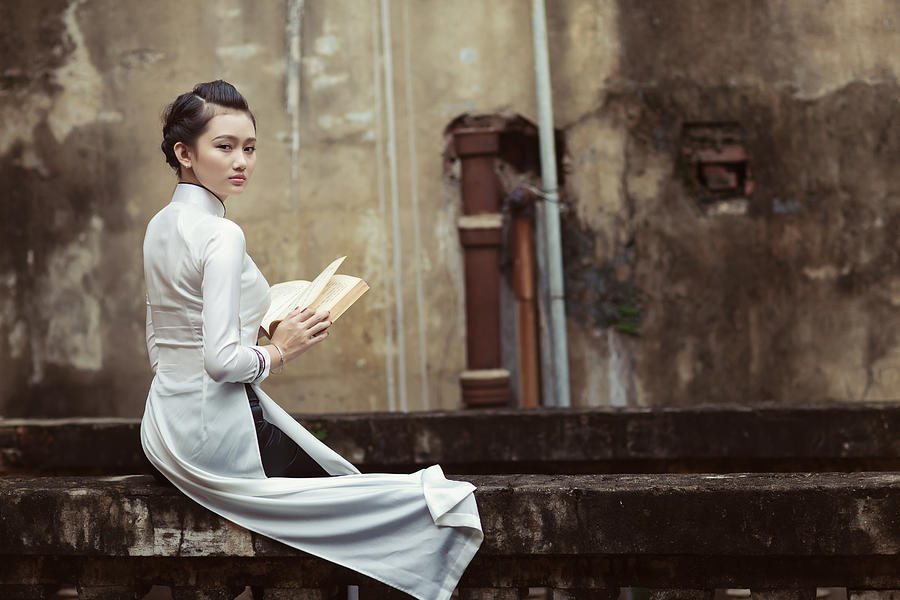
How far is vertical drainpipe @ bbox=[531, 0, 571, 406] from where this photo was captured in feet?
23.4

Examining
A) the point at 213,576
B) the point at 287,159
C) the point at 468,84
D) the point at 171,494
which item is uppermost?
the point at 468,84

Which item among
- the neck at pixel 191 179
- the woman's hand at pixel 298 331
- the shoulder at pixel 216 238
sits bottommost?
the woman's hand at pixel 298 331

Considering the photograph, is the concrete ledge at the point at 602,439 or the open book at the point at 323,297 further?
the concrete ledge at the point at 602,439

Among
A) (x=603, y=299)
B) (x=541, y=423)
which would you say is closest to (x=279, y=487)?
(x=541, y=423)

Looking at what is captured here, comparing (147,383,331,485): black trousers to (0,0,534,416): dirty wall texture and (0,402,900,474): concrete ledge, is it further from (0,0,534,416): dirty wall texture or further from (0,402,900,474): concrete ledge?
(0,0,534,416): dirty wall texture

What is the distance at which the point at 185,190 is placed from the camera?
111 inches

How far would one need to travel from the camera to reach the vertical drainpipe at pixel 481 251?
7.18m

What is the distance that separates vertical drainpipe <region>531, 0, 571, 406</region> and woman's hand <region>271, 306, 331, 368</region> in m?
4.50

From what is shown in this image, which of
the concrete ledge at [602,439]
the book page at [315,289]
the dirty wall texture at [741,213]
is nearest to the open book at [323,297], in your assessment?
the book page at [315,289]

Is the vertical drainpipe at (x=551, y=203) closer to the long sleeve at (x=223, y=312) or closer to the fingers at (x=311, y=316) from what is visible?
the fingers at (x=311, y=316)

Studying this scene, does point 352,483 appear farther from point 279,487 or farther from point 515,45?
point 515,45

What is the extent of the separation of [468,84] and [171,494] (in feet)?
16.7

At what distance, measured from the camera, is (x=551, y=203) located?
716cm

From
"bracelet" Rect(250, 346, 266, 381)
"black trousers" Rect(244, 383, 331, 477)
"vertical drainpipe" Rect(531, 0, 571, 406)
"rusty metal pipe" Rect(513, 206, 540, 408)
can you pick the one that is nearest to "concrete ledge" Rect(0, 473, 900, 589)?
"black trousers" Rect(244, 383, 331, 477)
